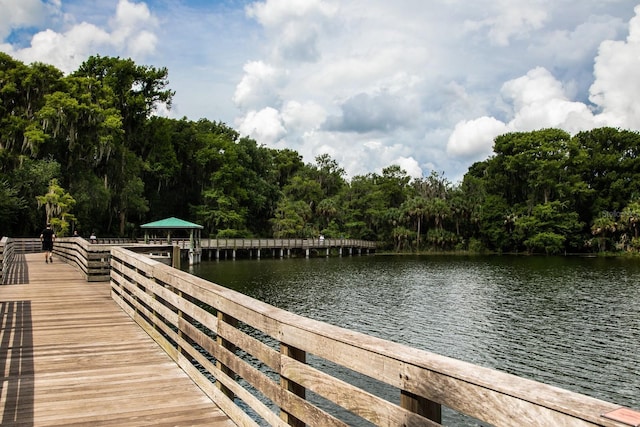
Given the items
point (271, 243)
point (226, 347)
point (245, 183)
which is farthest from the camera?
point (245, 183)

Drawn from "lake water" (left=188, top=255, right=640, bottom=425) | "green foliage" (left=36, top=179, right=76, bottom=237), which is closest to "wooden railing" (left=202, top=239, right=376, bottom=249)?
"green foliage" (left=36, top=179, right=76, bottom=237)

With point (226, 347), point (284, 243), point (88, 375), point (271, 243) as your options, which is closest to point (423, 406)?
point (226, 347)

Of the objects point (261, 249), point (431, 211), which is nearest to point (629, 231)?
point (431, 211)

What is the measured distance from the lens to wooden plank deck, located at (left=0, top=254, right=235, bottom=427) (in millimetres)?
4201

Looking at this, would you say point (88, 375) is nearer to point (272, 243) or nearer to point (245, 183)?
point (272, 243)

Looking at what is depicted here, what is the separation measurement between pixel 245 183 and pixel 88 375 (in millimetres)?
54344

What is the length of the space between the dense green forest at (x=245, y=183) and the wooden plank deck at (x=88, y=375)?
26622 mm

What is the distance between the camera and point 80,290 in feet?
39.5

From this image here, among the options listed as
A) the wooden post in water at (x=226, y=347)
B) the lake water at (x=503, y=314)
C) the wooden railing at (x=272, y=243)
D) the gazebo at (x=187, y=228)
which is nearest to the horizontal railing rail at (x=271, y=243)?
the wooden railing at (x=272, y=243)

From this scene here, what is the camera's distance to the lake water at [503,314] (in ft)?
40.2

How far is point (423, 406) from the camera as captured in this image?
220 centimetres

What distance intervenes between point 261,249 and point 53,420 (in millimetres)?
52031

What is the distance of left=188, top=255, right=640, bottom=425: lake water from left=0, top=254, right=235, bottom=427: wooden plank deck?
814 centimetres

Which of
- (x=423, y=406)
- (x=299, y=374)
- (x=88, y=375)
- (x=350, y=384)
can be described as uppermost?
(x=423, y=406)
